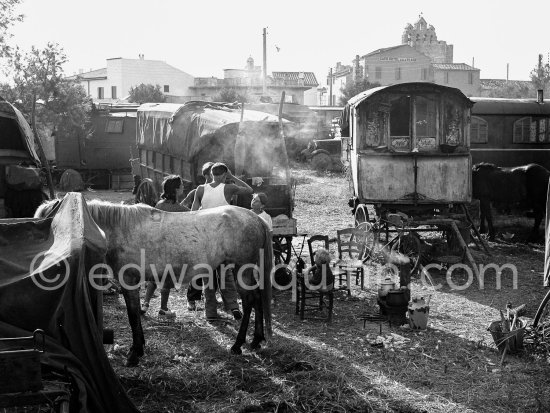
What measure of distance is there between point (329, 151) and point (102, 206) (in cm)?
2643

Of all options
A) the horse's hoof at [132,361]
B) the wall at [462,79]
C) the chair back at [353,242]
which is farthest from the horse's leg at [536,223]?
Result: the wall at [462,79]

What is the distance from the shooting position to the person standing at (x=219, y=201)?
29.5 feet

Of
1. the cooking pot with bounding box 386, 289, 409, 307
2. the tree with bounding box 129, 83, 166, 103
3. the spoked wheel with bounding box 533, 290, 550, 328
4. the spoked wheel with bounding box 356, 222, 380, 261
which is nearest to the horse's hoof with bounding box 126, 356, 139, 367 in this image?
the cooking pot with bounding box 386, 289, 409, 307

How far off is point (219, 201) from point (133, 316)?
2267 mm

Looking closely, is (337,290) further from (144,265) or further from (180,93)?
(180,93)

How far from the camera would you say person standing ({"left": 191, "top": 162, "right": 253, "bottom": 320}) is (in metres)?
8.98

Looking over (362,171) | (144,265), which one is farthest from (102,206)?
(362,171)

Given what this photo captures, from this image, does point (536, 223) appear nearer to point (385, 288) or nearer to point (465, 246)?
point (465, 246)

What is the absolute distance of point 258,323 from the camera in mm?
7969

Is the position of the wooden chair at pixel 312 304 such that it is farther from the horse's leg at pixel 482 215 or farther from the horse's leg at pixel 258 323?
the horse's leg at pixel 482 215

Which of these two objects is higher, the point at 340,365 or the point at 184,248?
the point at 184,248

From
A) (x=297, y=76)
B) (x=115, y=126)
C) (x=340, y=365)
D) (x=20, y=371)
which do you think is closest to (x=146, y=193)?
(x=340, y=365)

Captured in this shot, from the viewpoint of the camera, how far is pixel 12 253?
518cm

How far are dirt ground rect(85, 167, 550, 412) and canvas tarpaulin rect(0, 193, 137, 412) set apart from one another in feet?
4.07
